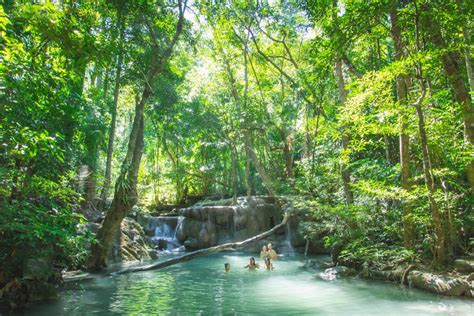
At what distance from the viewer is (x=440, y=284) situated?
25.1 feet

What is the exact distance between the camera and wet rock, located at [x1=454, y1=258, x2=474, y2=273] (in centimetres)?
759

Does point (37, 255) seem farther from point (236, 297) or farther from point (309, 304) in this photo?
point (309, 304)

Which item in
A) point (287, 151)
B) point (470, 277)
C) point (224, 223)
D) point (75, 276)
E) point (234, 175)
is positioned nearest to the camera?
point (470, 277)

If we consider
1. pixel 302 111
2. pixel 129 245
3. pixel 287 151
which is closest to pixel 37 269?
pixel 129 245

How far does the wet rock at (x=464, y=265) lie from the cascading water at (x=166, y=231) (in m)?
→ 13.2

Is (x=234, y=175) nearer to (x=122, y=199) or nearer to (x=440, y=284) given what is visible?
(x=122, y=199)

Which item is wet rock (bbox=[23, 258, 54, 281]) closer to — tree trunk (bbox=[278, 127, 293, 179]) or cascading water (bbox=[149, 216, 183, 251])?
cascading water (bbox=[149, 216, 183, 251])

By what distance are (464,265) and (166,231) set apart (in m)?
15.0

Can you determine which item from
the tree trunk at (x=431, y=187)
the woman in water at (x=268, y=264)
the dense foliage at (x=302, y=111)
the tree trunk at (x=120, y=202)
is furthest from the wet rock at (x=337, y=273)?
the tree trunk at (x=120, y=202)

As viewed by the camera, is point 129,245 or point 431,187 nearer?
point 431,187

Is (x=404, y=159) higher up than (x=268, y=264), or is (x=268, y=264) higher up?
(x=404, y=159)

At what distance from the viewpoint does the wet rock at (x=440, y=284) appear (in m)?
7.35

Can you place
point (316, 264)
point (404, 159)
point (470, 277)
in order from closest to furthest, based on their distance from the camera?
1. point (470, 277)
2. point (404, 159)
3. point (316, 264)

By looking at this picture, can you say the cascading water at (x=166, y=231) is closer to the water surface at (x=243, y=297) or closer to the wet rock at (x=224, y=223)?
the wet rock at (x=224, y=223)
